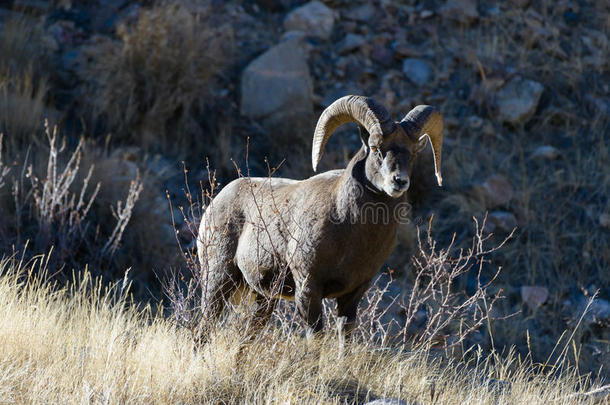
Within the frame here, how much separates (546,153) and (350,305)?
7040mm

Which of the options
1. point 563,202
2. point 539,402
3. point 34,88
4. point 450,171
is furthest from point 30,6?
point 539,402

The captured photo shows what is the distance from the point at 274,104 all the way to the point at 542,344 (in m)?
5.20

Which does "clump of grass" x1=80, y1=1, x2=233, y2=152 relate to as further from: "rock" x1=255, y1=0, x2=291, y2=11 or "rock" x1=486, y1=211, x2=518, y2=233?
"rock" x1=486, y1=211, x2=518, y2=233

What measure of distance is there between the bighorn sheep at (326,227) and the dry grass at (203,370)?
0.29 metres

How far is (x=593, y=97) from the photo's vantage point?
1200 cm

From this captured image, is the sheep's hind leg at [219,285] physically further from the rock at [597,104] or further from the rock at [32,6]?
the rock at [32,6]

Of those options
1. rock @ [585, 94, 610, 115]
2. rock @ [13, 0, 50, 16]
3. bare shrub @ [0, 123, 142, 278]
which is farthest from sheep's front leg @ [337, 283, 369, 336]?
rock @ [13, 0, 50, 16]

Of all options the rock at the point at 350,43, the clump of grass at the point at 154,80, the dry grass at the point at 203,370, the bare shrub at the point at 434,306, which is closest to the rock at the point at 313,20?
the rock at the point at 350,43

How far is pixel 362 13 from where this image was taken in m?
13.3

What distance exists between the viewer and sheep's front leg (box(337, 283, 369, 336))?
5.21m

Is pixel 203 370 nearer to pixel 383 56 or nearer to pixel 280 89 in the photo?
pixel 280 89

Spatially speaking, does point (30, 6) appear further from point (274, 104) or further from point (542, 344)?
point (542, 344)

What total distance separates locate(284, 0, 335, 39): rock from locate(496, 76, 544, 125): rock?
3.13 meters

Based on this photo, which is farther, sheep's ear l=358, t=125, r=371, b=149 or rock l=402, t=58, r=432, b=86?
rock l=402, t=58, r=432, b=86
